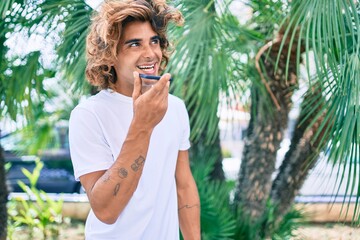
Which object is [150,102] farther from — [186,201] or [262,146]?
[262,146]

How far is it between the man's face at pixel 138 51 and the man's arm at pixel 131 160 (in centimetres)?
11

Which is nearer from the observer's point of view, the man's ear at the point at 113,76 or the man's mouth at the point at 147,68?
the man's mouth at the point at 147,68

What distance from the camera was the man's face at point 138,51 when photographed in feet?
5.56

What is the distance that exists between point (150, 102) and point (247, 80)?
8.30ft

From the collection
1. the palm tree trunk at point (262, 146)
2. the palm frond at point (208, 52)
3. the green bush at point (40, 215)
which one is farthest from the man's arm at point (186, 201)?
the green bush at point (40, 215)

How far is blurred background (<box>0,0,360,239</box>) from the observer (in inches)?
106

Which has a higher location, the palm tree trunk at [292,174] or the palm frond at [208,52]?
the palm frond at [208,52]

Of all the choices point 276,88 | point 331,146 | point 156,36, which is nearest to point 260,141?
point 276,88

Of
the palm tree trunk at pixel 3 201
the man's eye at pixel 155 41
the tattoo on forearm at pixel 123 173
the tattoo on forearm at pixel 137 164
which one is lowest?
the palm tree trunk at pixel 3 201

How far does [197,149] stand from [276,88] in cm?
99

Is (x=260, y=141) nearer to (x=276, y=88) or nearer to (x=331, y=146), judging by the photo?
(x=276, y=88)

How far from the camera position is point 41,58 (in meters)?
3.84

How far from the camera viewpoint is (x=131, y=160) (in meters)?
1.58

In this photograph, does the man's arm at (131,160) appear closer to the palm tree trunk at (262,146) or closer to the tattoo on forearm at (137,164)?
the tattoo on forearm at (137,164)
